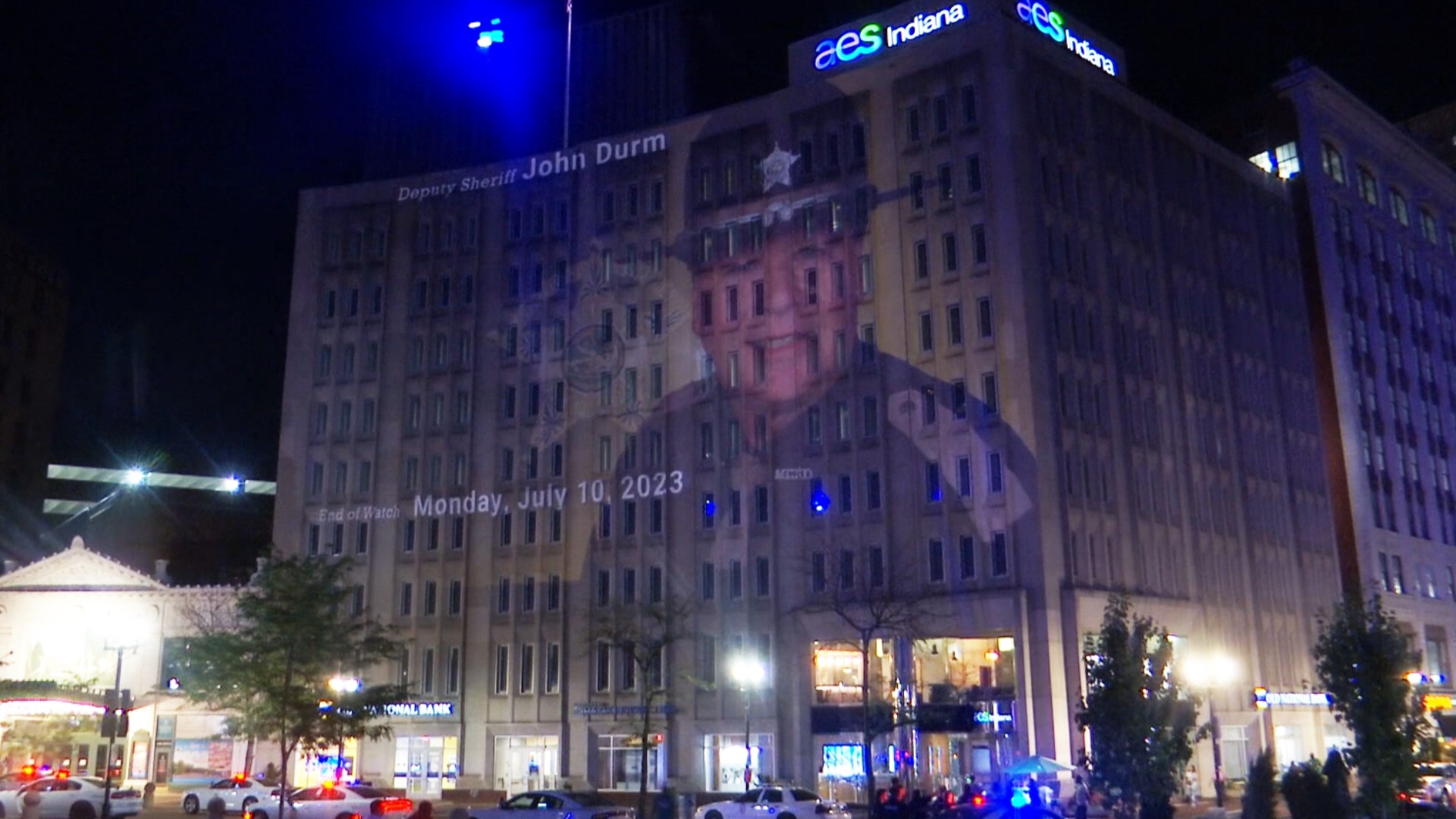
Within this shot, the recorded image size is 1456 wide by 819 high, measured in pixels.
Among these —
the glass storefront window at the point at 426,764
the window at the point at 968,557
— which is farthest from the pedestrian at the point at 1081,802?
the glass storefront window at the point at 426,764

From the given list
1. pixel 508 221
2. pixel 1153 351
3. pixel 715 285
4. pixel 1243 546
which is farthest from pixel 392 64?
pixel 1243 546

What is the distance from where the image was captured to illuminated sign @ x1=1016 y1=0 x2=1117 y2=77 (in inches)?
2532

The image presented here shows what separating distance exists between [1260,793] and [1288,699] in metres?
39.5

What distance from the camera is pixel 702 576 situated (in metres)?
65.4

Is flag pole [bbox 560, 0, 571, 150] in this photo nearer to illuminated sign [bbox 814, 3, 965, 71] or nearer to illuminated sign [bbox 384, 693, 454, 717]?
illuminated sign [bbox 814, 3, 965, 71]

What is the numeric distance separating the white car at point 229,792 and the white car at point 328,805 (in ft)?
18.2

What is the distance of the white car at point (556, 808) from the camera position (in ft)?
123

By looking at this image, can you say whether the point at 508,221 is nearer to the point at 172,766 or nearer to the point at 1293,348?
the point at 172,766

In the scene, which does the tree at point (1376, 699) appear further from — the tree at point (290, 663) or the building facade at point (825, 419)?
the tree at point (290, 663)

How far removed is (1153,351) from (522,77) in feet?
128

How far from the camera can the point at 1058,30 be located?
66.0m

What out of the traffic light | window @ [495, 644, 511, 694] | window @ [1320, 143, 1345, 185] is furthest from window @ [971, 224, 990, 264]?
the traffic light

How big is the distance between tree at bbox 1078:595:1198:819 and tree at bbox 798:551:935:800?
1816cm

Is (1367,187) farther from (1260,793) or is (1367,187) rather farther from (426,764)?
(426,764)
